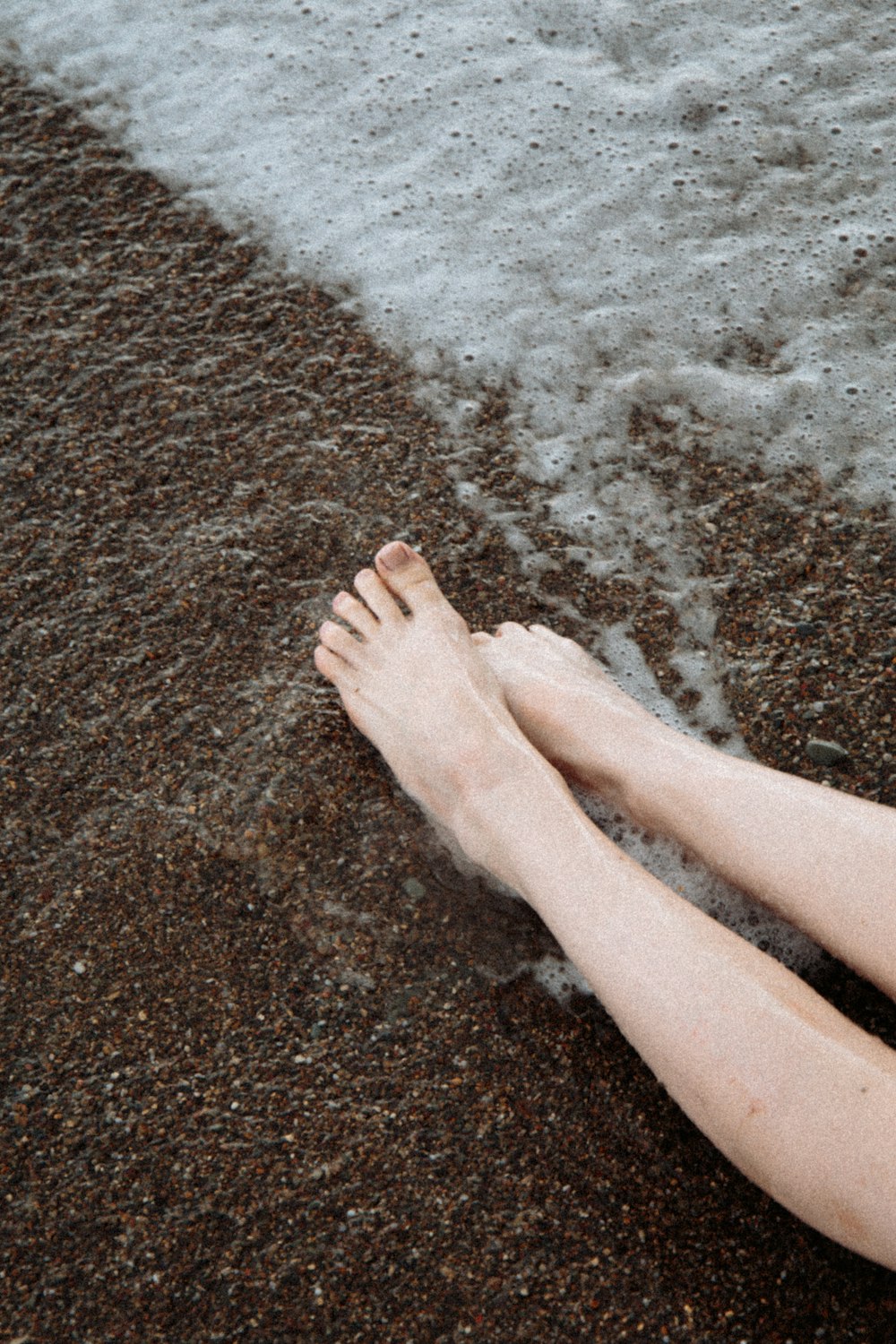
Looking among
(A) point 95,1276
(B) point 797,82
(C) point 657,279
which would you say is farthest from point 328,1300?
(B) point 797,82

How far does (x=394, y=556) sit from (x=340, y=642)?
17cm

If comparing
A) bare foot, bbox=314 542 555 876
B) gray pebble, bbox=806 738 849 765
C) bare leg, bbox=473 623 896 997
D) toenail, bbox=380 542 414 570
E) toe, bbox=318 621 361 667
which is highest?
toenail, bbox=380 542 414 570

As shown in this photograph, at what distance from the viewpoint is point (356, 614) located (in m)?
1.92

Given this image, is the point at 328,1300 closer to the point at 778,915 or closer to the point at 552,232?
the point at 778,915

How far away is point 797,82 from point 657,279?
77 cm

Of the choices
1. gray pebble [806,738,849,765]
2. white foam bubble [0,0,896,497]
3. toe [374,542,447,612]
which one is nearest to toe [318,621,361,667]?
toe [374,542,447,612]

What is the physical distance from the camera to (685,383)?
7.50ft

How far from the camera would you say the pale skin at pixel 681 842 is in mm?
1269

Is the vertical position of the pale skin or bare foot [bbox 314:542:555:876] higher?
bare foot [bbox 314:542:555:876]

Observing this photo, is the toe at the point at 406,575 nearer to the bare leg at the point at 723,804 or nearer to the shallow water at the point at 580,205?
the bare leg at the point at 723,804

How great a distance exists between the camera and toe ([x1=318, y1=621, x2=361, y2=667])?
189 cm

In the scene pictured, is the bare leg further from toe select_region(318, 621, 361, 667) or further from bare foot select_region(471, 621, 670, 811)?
toe select_region(318, 621, 361, 667)

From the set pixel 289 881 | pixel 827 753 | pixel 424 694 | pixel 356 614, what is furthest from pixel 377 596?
pixel 827 753

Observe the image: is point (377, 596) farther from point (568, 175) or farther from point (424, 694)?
point (568, 175)
